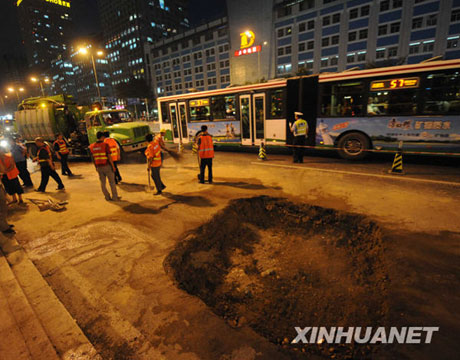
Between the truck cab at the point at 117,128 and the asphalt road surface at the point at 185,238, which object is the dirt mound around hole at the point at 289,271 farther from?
the truck cab at the point at 117,128

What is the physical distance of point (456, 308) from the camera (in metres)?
2.88

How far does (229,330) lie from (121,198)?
5.85 metres

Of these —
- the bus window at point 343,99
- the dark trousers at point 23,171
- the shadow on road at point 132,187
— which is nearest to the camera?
the shadow on road at point 132,187

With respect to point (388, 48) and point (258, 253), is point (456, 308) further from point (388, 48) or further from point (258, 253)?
point (388, 48)

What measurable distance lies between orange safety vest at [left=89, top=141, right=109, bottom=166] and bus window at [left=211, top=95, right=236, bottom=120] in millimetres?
8084

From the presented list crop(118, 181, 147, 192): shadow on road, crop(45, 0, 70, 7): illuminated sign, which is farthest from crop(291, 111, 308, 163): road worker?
crop(45, 0, 70, 7): illuminated sign

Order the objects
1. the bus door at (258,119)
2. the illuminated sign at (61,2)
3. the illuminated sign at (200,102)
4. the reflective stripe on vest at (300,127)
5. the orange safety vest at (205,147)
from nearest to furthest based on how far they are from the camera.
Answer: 1. the orange safety vest at (205,147)
2. the reflective stripe on vest at (300,127)
3. the bus door at (258,119)
4. the illuminated sign at (200,102)
5. the illuminated sign at (61,2)

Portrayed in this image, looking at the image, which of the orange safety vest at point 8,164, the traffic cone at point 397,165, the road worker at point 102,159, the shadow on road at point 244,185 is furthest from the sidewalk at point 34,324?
the traffic cone at point 397,165

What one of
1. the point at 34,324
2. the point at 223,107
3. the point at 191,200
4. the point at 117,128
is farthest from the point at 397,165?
the point at 117,128

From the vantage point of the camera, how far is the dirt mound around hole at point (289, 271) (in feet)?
9.87

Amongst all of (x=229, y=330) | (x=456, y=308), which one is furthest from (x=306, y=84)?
(x=229, y=330)

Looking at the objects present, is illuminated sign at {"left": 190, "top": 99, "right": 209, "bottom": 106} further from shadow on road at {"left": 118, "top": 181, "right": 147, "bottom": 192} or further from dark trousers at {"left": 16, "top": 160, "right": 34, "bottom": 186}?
dark trousers at {"left": 16, "top": 160, "right": 34, "bottom": 186}

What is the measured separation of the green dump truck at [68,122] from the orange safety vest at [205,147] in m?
7.04

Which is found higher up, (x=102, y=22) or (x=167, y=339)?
(x=102, y=22)
